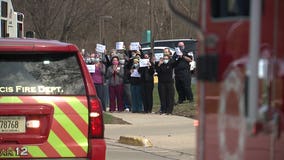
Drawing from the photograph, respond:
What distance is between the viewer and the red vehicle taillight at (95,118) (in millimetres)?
6848

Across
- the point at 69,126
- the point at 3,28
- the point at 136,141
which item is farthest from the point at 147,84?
the point at 69,126

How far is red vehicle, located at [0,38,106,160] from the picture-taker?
22.2 feet

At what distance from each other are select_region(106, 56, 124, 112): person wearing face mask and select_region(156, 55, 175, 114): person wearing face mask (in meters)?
1.70

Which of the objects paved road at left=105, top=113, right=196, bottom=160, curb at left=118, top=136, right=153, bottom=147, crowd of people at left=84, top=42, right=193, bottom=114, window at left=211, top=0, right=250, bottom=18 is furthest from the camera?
crowd of people at left=84, top=42, right=193, bottom=114

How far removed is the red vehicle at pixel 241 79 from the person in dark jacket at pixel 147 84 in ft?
46.6

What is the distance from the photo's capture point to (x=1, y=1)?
A: 46.9 ft

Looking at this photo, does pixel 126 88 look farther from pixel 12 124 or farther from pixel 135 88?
pixel 12 124

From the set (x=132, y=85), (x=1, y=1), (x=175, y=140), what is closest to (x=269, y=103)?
(x=175, y=140)

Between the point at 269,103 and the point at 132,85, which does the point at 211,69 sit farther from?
the point at 132,85

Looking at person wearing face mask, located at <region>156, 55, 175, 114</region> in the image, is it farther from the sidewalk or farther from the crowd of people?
the sidewalk

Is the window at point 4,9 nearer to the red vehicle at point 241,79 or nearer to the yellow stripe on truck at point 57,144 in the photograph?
the yellow stripe on truck at point 57,144

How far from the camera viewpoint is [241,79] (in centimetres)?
323

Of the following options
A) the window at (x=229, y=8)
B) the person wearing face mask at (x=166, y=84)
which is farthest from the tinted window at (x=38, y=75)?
the person wearing face mask at (x=166, y=84)

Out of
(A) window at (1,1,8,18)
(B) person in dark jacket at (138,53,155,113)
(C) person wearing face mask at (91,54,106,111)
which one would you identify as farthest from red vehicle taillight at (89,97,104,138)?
(C) person wearing face mask at (91,54,106,111)
